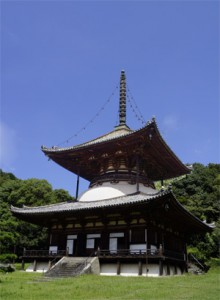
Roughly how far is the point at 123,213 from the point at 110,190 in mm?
4198

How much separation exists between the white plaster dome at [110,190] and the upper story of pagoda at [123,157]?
0.38 metres

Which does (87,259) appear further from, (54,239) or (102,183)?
(102,183)

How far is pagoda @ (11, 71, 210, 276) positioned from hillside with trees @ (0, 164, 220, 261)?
34.3ft

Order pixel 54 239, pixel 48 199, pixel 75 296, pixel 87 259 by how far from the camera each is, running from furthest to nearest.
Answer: pixel 48 199, pixel 54 239, pixel 87 259, pixel 75 296

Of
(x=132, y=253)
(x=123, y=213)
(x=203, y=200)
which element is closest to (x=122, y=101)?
(x=123, y=213)

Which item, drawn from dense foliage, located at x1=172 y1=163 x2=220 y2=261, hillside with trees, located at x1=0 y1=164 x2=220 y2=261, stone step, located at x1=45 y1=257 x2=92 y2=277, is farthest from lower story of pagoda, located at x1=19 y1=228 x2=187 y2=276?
hillside with trees, located at x1=0 y1=164 x2=220 y2=261

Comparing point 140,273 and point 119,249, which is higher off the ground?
→ point 119,249

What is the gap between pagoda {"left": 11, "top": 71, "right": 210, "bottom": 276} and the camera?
940 inches

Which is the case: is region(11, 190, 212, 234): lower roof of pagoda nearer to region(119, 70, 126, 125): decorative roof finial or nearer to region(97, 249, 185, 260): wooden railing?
region(97, 249, 185, 260): wooden railing

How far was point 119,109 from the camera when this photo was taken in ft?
119

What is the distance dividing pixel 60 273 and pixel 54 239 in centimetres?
681

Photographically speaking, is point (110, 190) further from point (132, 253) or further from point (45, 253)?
point (45, 253)

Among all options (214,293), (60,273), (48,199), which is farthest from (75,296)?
(48,199)

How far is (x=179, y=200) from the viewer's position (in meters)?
52.1
